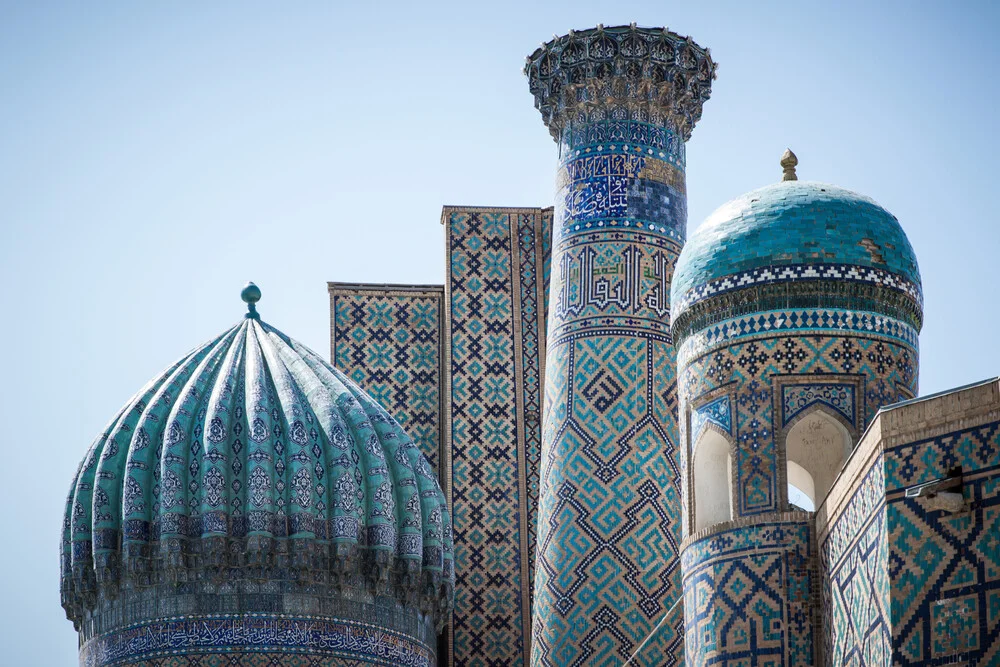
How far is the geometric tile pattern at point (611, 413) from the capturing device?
12539 mm

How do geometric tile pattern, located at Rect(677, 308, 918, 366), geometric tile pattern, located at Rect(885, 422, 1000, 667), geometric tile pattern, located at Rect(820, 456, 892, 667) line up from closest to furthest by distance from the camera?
geometric tile pattern, located at Rect(885, 422, 1000, 667)
geometric tile pattern, located at Rect(820, 456, 892, 667)
geometric tile pattern, located at Rect(677, 308, 918, 366)

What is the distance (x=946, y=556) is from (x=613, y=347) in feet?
16.1

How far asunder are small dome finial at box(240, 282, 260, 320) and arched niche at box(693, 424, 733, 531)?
426 cm

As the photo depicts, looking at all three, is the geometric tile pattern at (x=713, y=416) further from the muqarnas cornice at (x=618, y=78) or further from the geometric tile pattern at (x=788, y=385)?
the muqarnas cornice at (x=618, y=78)

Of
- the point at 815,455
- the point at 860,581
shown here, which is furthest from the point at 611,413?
the point at 860,581

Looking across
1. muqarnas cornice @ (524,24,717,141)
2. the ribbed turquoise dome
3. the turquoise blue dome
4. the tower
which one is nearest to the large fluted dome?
the ribbed turquoise dome

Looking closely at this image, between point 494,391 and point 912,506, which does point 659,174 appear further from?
point 912,506

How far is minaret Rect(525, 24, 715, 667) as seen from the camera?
1257 cm

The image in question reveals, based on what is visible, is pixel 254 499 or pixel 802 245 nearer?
pixel 802 245

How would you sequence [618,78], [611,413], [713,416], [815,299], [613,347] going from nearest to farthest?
[815,299] → [713,416] → [611,413] → [613,347] → [618,78]

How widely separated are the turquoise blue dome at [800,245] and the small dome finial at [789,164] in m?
0.23

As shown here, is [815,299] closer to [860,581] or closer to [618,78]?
[860,581]

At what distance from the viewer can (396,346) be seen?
15.4m

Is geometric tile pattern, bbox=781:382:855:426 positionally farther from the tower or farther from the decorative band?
the decorative band
